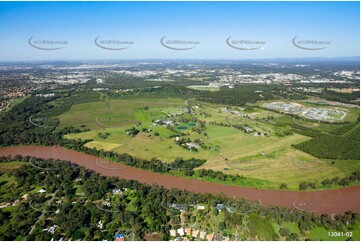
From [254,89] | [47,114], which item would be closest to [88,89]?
[47,114]

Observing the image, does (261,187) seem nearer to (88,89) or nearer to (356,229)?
(356,229)
